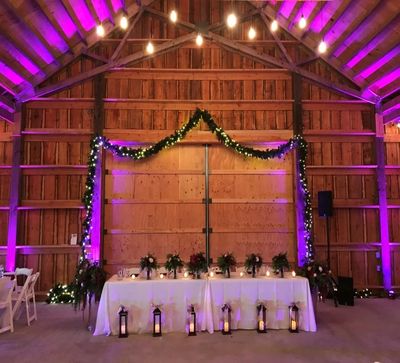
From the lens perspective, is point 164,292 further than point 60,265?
No

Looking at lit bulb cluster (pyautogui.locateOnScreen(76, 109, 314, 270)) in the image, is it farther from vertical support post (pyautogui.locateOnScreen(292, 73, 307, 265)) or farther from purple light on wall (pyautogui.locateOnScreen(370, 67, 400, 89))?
purple light on wall (pyautogui.locateOnScreen(370, 67, 400, 89))

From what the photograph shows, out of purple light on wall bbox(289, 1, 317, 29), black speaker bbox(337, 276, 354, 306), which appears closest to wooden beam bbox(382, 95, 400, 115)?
purple light on wall bbox(289, 1, 317, 29)

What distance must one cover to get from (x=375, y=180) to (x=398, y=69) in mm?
2185

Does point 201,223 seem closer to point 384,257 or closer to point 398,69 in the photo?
point 384,257

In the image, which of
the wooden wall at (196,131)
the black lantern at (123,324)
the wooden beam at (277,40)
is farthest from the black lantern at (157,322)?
the wooden beam at (277,40)

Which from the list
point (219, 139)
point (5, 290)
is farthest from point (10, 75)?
point (219, 139)

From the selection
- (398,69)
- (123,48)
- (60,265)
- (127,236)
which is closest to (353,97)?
(398,69)

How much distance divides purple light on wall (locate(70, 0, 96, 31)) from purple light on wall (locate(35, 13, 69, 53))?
1.61 ft

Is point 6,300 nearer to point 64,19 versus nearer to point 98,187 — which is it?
point 98,187

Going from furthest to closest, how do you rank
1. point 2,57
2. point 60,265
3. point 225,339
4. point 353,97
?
point 353,97 → point 60,265 → point 2,57 → point 225,339

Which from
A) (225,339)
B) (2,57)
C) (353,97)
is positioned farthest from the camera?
(353,97)

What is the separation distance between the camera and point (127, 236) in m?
7.55

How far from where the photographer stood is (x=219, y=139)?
7605mm

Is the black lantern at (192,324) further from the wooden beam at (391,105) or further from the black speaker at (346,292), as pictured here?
the wooden beam at (391,105)
